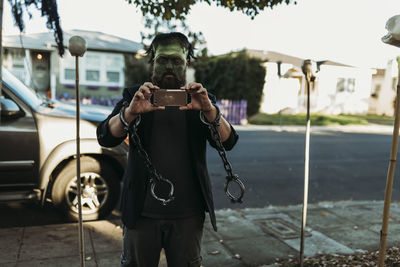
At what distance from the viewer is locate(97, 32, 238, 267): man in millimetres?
1976

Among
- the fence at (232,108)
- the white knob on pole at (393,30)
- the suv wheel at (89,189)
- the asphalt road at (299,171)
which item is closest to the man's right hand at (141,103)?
the white knob on pole at (393,30)

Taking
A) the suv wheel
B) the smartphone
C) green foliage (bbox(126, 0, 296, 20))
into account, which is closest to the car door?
the suv wheel

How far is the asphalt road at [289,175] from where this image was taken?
205 inches

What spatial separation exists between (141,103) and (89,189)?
10.1 ft

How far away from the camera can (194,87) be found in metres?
1.69

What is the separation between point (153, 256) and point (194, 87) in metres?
1.00

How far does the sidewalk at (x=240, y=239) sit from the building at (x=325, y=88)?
2225 cm

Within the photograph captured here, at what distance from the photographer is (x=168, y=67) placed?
1909mm

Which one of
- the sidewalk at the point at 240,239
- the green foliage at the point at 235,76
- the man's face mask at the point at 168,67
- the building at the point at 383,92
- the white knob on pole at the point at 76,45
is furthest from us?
the building at the point at 383,92

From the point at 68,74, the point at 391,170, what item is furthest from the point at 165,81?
the point at 68,74

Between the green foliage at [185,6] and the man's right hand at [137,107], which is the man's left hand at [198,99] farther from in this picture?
the green foliage at [185,6]

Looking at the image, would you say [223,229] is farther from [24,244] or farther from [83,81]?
[83,81]

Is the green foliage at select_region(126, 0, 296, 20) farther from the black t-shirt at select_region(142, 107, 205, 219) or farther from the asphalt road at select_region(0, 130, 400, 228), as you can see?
the asphalt road at select_region(0, 130, 400, 228)

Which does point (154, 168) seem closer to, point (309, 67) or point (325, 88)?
point (309, 67)
